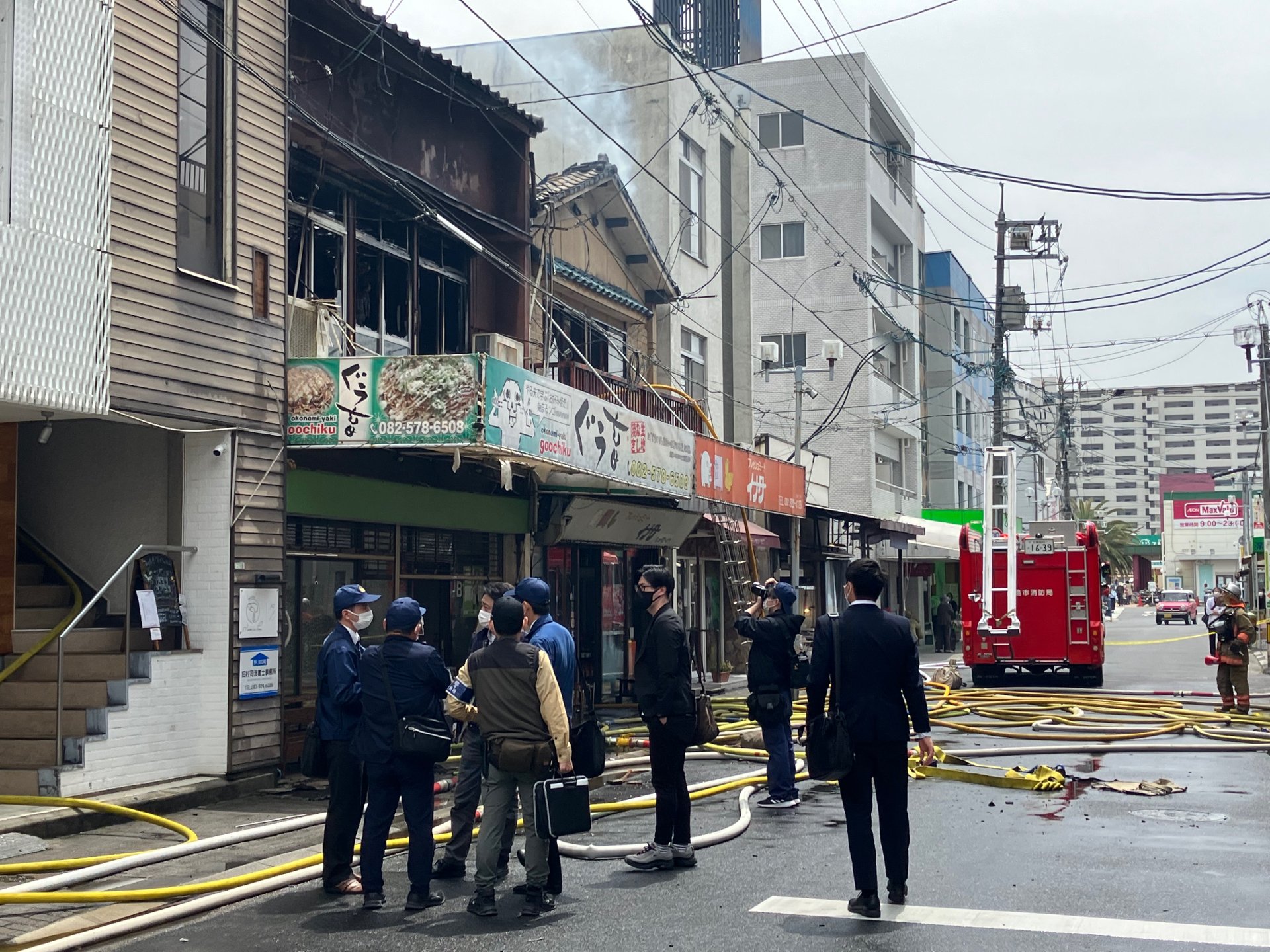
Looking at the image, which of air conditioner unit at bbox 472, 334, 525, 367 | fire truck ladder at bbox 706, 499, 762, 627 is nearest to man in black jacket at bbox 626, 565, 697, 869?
air conditioner unit at bbox 472, 334, 525, 367

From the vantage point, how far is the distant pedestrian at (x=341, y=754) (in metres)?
7.93

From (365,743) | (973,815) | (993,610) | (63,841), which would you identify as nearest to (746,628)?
(973,815)

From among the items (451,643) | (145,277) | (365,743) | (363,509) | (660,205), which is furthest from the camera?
(660,205)

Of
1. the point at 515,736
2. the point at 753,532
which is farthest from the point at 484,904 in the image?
the point at 753,532

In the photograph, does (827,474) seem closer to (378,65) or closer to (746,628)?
(378,65)

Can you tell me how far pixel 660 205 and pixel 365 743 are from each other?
73.2 feet

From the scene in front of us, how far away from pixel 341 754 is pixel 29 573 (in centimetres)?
592

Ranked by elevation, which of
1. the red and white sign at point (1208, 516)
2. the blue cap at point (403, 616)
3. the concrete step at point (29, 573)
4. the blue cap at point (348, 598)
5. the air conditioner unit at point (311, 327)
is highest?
the red and white sign at point (1208, 516)

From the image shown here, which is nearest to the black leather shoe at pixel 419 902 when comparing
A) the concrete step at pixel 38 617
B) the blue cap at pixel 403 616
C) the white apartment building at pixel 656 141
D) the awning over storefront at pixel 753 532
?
the blue cap at pixel 403 616

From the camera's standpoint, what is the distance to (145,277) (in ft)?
37.1

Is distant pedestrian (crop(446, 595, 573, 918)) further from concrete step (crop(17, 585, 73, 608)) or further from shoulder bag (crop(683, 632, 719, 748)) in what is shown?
concrete step (crop(17, 585, 73, 608))

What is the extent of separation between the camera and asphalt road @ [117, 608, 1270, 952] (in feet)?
22.1

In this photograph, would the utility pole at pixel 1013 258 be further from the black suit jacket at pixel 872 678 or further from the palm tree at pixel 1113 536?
the palm tree at pixel 1113 536

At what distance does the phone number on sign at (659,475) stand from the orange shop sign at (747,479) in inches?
22.9
